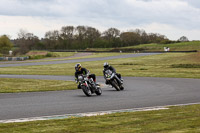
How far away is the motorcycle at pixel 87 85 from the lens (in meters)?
17.8

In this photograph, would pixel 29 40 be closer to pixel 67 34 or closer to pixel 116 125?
pixel 67 34

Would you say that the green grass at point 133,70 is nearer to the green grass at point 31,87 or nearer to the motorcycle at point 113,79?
the green grass at point 31,87

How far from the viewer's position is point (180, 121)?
909 cm

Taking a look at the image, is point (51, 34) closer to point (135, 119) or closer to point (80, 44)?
point (80, 44)

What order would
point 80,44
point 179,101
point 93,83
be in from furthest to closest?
point 80,44
point 93,83
point 179,101

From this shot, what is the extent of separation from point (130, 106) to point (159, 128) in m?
5.96

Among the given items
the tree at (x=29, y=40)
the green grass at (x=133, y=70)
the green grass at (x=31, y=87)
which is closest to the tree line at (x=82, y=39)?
the tree at (x=29, y=40)

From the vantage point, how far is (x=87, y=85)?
59.4 feet

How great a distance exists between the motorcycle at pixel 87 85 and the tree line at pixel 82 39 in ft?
388

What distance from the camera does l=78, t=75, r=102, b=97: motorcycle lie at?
1783cm

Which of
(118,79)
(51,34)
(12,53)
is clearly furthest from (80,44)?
(118,79)

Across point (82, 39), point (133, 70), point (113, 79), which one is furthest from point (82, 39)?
point (113, 79)

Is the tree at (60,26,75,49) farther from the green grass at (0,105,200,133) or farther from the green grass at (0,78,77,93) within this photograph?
the green grass at (0,105,200,133)

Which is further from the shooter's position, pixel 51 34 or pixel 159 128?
pixel 51 34
